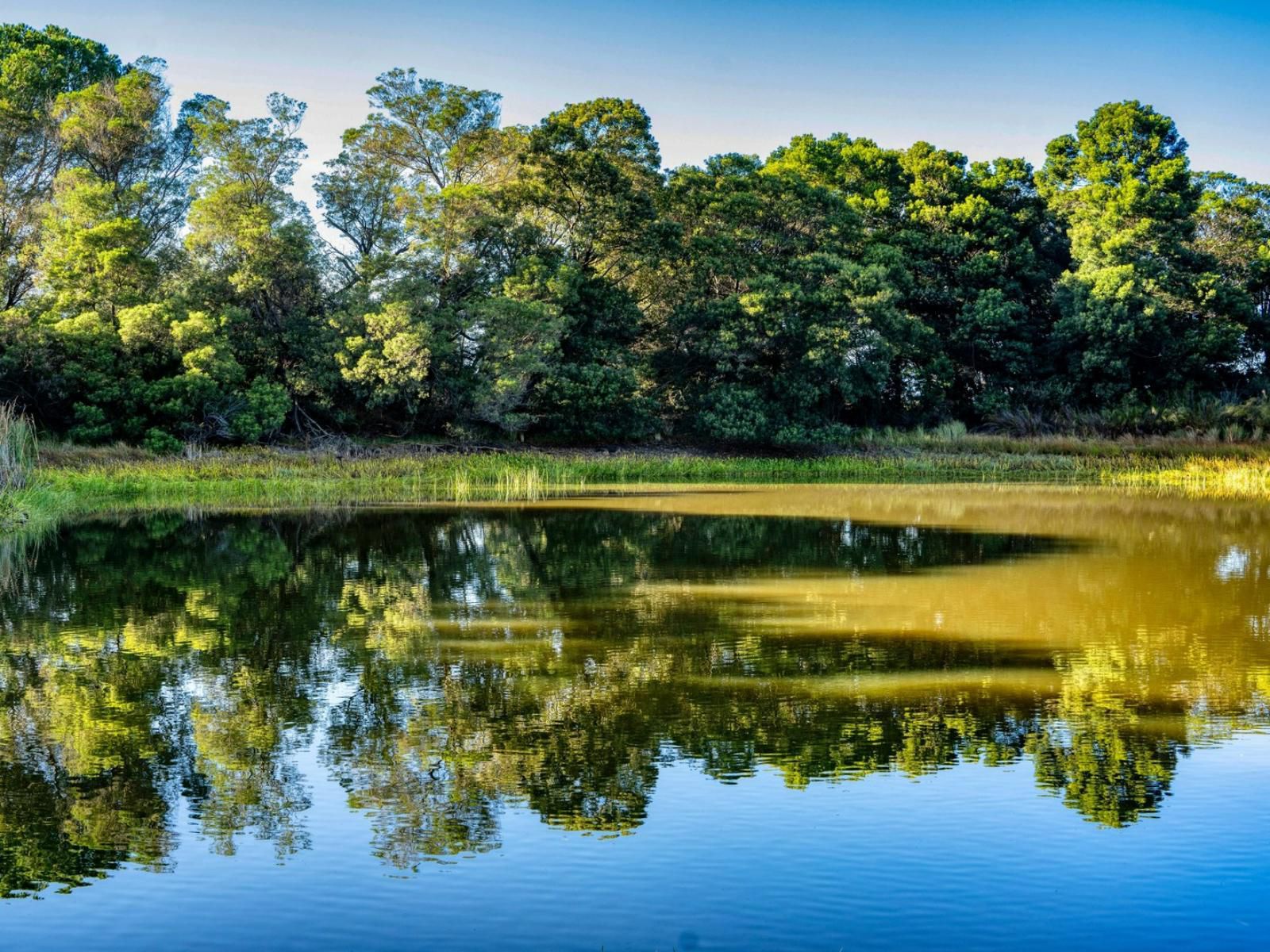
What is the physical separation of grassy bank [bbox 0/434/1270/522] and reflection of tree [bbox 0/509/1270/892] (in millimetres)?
11222

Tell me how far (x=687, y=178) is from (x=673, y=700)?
108 feet

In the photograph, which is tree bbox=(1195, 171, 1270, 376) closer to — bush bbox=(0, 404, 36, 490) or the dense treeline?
the dense treeline

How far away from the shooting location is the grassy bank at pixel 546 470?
25.3 metres

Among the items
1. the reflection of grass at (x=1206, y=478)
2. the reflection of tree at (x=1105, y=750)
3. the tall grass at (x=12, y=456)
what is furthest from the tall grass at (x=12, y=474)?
the reflection of grass at (x=1206, y=478)

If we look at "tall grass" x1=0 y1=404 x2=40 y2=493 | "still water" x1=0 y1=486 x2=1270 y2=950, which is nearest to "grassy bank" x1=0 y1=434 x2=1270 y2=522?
"tall grass" x1=0 y1=404 x2=40 y2=493

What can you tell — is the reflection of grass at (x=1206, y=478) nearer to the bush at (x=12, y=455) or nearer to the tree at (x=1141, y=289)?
the tree at (x=1141, y=289)

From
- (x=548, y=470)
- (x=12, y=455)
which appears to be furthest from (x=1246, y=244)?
(x=12, y=455)

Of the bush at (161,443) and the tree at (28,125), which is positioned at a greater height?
the tree at (28,125)

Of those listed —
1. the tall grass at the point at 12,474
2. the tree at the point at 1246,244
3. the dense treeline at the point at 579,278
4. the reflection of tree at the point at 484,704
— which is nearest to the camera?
the reflection of tree at the point at 484,704

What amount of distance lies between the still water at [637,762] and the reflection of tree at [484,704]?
0.11 feet

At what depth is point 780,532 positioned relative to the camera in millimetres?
18812

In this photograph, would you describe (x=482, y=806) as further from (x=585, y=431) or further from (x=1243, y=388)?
(x=1243, y=388)

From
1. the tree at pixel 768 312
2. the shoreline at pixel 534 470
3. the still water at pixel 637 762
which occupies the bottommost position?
the still water at pixel 637 762

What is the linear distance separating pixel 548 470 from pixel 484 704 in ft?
80.2
